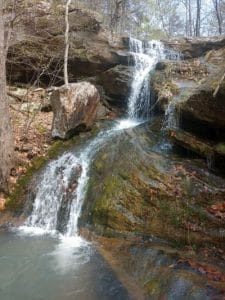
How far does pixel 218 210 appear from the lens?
643 centimetres

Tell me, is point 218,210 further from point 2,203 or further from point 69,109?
point 69,109

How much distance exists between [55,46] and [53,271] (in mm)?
8766

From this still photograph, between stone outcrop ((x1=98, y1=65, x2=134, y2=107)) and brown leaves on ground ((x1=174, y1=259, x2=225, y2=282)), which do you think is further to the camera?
stone outcrop ((x1=98, y1=65, x2=134, y2=107))

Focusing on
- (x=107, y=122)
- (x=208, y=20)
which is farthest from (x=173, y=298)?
(x=208, y=20)

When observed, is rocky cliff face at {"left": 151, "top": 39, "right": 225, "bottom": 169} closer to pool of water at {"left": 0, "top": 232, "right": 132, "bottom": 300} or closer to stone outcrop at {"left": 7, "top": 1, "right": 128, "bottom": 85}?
pool of water at {"left": 0, "top": 232, "right": 132, "bottom": 300}

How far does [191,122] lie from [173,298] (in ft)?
14.5

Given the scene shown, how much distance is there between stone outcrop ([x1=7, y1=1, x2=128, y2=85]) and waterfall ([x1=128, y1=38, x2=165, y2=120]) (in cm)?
57

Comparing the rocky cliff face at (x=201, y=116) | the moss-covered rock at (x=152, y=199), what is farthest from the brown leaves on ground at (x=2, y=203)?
the rocky cliff face at (x=201, y=116)

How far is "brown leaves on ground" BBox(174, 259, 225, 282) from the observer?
4.98 metres

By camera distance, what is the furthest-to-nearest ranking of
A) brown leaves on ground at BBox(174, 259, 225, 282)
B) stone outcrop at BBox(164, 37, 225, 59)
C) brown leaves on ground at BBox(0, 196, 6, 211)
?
stone outcrop at BBox(164, 37, 225, 59)
brown leaves on ground at BBox(0, 196, 6, 211)
brown leaves on ground at BBox(174, 259, 225, 282)

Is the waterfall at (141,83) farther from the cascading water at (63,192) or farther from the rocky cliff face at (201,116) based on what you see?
the cascading water at (63,192)

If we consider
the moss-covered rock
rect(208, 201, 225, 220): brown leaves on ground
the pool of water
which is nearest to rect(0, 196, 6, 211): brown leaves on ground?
the pool of water

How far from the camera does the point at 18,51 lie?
39.1 ft

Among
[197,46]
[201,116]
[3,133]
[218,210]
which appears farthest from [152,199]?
[197,46]
